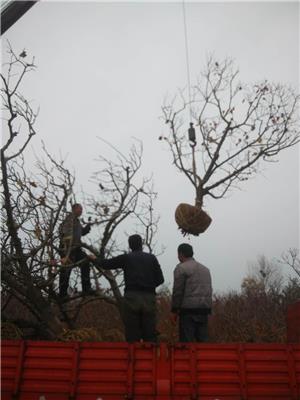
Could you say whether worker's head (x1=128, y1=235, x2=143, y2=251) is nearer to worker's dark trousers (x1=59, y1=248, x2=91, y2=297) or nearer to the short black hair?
the short black hair

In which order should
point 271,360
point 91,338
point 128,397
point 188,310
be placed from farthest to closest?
point 91,338 → point 188,310 → point 271,360 → point 128,397

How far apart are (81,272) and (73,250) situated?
17.2 inches

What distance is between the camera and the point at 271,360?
403 cm

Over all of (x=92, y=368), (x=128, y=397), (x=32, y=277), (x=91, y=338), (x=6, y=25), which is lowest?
(x=128, y=397)

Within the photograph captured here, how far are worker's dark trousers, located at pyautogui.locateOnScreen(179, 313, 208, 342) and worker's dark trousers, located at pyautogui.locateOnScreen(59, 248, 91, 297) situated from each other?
7.63ft

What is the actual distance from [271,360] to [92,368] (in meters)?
1.84

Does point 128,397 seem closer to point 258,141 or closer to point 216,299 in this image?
point 258,141

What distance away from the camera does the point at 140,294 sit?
454cm

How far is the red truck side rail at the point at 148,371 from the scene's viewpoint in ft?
12.4

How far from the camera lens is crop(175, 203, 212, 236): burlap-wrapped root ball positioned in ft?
18.9

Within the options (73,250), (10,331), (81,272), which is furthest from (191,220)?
(10,331)

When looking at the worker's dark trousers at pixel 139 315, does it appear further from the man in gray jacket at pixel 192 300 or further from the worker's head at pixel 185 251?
the worker's head at pixel 185 251

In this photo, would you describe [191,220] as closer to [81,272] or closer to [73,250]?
[73,250]

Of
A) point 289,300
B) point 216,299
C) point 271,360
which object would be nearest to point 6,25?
point 271,360
